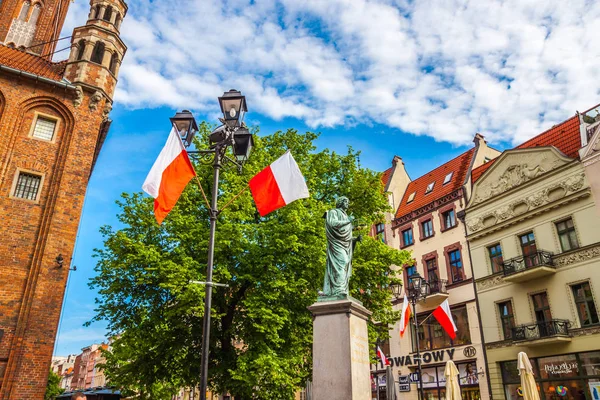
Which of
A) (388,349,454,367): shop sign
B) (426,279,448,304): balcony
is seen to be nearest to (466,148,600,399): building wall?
(426,279,448,304): balcony

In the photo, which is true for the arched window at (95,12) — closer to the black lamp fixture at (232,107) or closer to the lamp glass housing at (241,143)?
the black lamp fixture at (232,107)

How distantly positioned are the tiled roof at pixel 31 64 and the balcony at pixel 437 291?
24.1 m

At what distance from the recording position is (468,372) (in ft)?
82.8

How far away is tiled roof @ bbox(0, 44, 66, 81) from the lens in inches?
822

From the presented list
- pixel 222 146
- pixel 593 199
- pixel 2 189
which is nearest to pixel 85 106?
pixel 2 189

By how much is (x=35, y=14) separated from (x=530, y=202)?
105ft

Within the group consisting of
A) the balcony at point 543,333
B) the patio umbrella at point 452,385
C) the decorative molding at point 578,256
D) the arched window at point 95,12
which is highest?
the arched window at point 95,12

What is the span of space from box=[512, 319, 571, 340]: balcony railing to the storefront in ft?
3.58

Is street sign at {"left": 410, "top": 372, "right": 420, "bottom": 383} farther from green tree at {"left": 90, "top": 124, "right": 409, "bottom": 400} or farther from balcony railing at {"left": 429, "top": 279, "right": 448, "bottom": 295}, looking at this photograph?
green tree at {"left": 90, "top": 124, "right": 409, "bottom": 400}

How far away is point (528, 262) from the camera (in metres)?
23.5

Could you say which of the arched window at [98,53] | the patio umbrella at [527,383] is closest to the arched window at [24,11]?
the arched window at [98,53]

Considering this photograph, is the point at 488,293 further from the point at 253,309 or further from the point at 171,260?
the point at 171,260

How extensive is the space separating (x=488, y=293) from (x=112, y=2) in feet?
87.0

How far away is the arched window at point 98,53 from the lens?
22.2m
